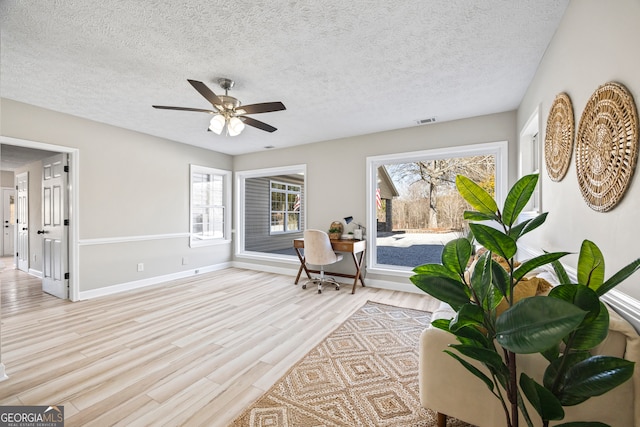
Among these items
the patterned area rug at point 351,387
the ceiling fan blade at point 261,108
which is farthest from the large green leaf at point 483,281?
the ceiling fan blade at point 261,108

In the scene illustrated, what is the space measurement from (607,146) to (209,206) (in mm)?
5690

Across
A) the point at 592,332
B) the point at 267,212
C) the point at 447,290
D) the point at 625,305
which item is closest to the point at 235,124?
the point at 447,290

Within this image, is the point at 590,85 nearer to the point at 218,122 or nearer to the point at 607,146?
the point at 607,146

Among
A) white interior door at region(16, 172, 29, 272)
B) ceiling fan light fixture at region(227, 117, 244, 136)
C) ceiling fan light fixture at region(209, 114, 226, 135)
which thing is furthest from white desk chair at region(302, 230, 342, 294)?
white interior door at region(16, 172, 29, 272)

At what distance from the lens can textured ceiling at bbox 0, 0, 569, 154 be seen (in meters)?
1.78

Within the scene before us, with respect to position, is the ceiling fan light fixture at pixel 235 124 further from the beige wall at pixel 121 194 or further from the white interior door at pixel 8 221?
the white interior door at pixel 8 221

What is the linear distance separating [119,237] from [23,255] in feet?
11.5

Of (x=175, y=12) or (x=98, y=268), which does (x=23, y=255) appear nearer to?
(x=98, y=268)

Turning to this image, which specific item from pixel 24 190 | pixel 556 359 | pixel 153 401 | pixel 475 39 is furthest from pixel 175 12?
pixel 24 190

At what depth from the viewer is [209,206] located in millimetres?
5625

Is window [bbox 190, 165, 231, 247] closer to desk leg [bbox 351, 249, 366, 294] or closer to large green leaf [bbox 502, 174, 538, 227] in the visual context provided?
desk leg [bbox 351, 249, 366, 294]

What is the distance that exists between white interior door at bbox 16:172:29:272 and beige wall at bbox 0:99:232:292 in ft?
2.32

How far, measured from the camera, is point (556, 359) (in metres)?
0.95

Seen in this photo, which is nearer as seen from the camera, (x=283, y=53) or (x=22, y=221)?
(x=283, y=53)
